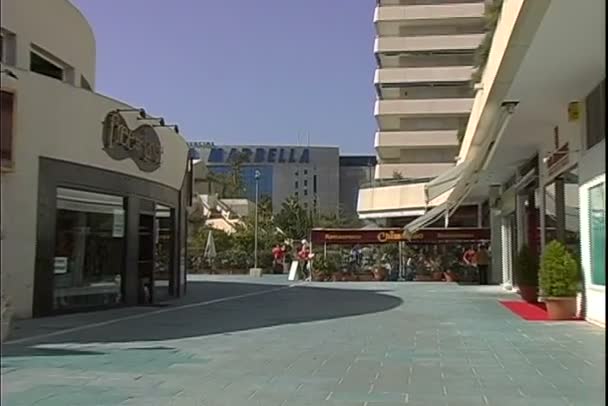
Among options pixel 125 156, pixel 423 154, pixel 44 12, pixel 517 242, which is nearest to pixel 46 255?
pixel 125 156

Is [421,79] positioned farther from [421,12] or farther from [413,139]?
[421,12]

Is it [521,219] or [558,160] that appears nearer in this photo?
[558,160]

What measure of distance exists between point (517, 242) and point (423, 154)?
41.8 m

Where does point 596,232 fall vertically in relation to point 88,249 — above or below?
above

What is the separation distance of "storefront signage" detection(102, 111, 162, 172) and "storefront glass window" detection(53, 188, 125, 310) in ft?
3.33

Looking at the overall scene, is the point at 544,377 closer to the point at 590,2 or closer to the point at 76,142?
the point at 590,2

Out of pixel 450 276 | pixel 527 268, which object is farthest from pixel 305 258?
pixel 527 268

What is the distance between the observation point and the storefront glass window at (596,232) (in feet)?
43.6

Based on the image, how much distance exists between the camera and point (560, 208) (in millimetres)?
17812

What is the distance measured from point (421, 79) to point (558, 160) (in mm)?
51803

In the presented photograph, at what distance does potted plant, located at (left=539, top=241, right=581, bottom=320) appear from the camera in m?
15.2

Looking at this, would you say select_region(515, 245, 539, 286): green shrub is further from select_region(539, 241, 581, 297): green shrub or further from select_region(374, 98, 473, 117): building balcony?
select_region(374, 98, 473, 117): building balcony

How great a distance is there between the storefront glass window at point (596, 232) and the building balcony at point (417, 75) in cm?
5403

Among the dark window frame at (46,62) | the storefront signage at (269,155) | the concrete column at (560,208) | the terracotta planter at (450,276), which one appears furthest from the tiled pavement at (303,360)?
the storefront signage at (269,155)
